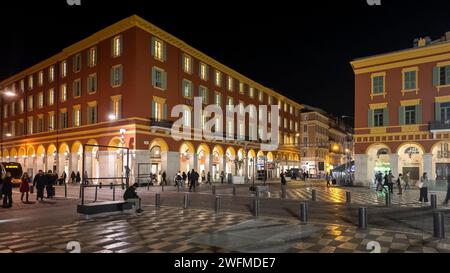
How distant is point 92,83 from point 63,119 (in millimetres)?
7383

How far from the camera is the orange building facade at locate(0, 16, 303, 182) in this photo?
34688mm

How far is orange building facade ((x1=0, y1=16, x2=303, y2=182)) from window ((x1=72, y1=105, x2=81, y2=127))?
0.39 ft

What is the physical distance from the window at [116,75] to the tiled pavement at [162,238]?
958 inches

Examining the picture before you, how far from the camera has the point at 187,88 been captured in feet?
138

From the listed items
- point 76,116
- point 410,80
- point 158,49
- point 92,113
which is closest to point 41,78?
point 76,116

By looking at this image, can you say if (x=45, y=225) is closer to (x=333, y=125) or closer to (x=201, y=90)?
(x=201, y=90)

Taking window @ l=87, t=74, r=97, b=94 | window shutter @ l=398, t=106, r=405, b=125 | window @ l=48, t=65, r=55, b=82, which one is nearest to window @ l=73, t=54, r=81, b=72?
window @ l=87, t=74, r=97, b=94

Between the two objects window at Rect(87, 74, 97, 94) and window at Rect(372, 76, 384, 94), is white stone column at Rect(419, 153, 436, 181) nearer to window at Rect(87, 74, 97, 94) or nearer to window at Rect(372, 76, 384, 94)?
window at Rect(372, 76, 384, 94)

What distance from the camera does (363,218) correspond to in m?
11.7

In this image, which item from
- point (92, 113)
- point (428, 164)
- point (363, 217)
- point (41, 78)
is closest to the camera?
point (363, 217)

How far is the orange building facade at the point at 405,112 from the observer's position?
104ft

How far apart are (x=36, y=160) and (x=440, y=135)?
160 feet

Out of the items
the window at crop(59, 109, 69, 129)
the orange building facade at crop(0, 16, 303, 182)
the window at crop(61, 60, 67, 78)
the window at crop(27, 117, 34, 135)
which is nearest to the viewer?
the orange building facade at crop(0, 16, 303, 182)

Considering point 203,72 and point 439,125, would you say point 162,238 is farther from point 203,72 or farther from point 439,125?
point 203,72
